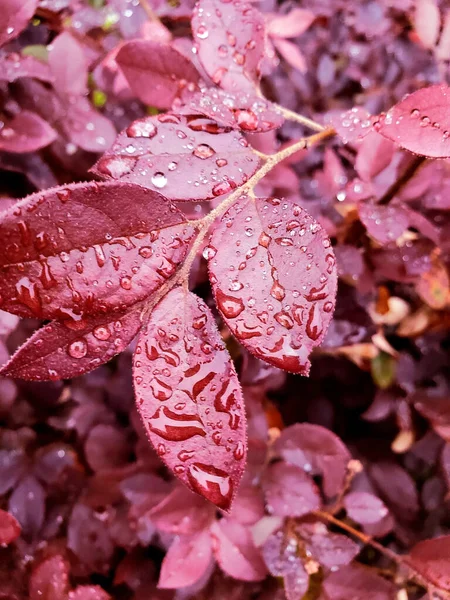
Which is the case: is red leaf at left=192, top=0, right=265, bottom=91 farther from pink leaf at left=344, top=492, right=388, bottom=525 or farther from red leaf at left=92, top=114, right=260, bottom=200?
pink leaf at left=344, top=492, right=388, bottom=525

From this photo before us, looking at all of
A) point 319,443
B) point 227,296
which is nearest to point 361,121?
point 227,296

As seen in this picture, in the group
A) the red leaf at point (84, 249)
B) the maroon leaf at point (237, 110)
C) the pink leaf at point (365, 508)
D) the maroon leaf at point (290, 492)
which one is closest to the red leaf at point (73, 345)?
the red leaf at point (84, 249)

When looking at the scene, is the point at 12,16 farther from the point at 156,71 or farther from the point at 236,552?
the point at 236,552

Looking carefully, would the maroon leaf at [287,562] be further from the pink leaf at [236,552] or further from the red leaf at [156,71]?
the red leaf at [156,71]

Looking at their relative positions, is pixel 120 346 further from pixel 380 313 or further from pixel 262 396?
pixel 380 313

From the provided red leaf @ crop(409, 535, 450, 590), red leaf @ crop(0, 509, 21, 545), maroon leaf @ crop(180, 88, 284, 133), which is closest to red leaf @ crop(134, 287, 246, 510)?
maroon leaf @ crop(180, 88, 284, 133)

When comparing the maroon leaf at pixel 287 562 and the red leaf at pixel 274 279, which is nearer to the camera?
the red leaf at pixel 274 279

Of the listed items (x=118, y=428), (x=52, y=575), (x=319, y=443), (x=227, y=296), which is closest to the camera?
(x=227, y=296)
